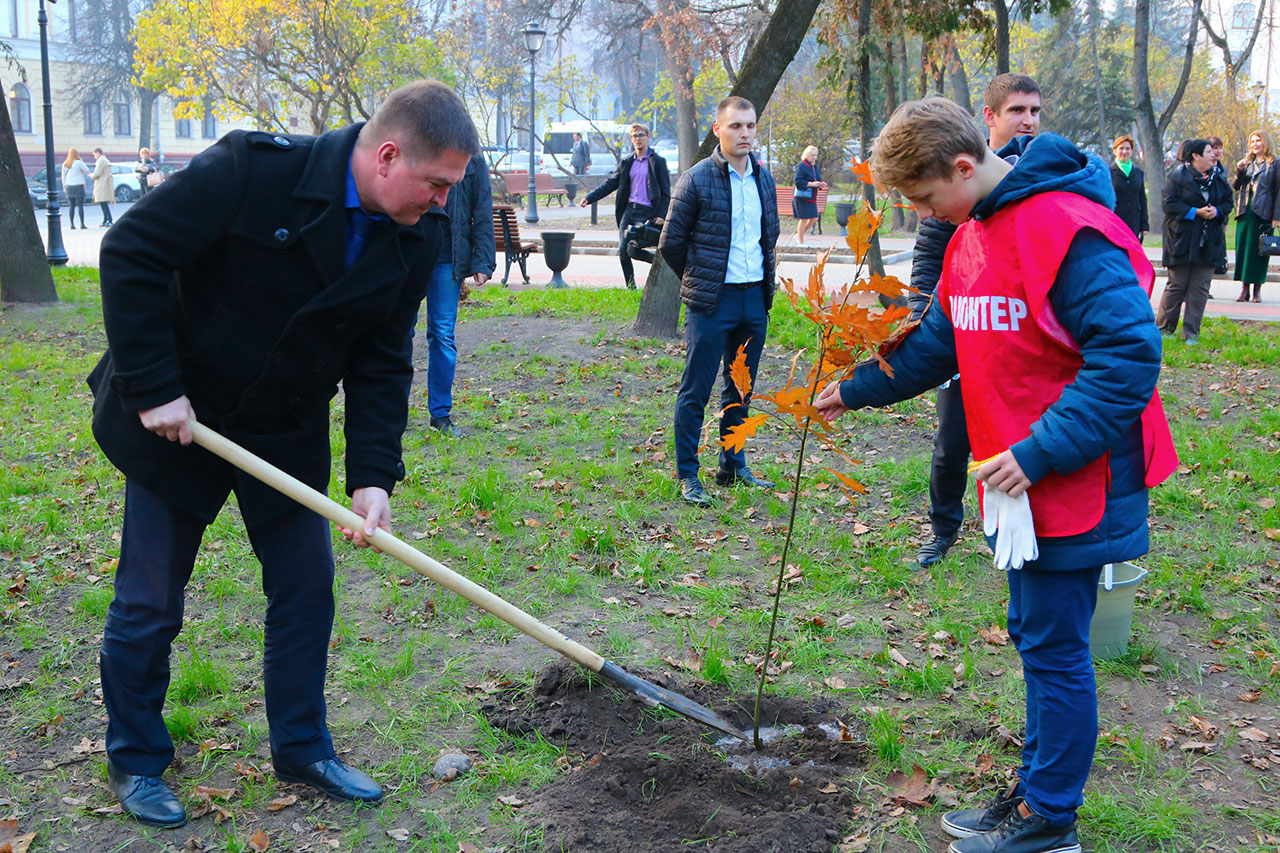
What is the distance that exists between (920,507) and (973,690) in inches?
81.0

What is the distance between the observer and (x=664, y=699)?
11.4 ft

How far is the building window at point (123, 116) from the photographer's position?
2050 inches

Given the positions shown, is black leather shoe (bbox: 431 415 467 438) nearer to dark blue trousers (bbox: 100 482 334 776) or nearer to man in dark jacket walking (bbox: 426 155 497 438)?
man in dark jacket walking (bbox: 426 155 497 438)

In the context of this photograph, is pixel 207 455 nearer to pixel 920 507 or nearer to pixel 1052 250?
pixel 1052 250

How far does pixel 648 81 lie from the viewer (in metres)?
64.1

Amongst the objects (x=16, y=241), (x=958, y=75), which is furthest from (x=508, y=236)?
(x=958, y=75)

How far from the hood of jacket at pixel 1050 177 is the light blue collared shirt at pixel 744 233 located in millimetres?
3069

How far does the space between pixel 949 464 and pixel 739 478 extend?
149 cm

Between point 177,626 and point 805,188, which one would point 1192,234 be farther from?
point 805,188

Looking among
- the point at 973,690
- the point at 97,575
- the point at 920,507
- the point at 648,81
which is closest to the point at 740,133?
the point at 920,507

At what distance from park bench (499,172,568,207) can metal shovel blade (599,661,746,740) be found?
27290 millimetres

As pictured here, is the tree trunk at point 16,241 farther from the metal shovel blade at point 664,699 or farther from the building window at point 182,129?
the building window at point 182,129

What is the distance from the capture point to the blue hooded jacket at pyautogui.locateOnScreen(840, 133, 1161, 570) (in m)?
2.43

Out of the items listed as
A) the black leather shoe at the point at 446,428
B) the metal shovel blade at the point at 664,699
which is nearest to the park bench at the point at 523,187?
the black leather shoe at the point at 446,428
